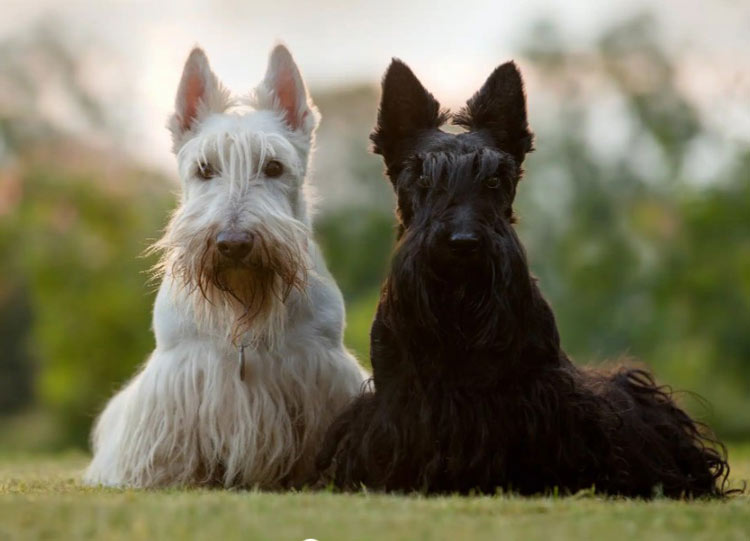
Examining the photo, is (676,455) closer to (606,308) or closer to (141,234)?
(606,308)

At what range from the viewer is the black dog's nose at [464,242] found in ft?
17.7

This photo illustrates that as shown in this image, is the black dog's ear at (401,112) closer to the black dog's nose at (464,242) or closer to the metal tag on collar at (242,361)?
the black dog's nose at (464,242)

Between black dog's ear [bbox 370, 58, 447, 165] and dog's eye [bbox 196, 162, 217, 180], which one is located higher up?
black dog's ear [bbox 370, 58, 447, 165]

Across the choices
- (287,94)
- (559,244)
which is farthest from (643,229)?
(287,94)

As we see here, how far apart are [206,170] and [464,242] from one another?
1798mm

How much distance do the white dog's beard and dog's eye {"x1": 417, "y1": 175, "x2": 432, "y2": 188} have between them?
34.7 inches

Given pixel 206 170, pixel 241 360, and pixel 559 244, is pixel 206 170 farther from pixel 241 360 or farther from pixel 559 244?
pixel 559 244

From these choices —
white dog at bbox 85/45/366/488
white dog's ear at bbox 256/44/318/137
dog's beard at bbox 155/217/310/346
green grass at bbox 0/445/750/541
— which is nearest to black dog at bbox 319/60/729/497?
green grass at bbox 0/445/750/541

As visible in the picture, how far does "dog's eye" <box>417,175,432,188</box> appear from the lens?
5763mm

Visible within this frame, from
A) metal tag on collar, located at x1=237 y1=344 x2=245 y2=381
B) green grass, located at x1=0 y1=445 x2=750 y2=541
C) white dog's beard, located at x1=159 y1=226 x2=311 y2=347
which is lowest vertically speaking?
green grass, located at x1=0 y1=445 x2=750 y2=541

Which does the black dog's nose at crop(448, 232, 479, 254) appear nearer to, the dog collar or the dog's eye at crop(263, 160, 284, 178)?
the dog's eye at crop(263, 160, 284, 178)

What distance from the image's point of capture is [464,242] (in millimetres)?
5395

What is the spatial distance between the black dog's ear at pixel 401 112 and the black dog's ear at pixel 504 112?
8.1 inches

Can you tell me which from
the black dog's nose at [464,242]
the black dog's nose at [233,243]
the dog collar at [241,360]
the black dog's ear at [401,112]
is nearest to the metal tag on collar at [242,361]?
the dog collar at [241,360]
